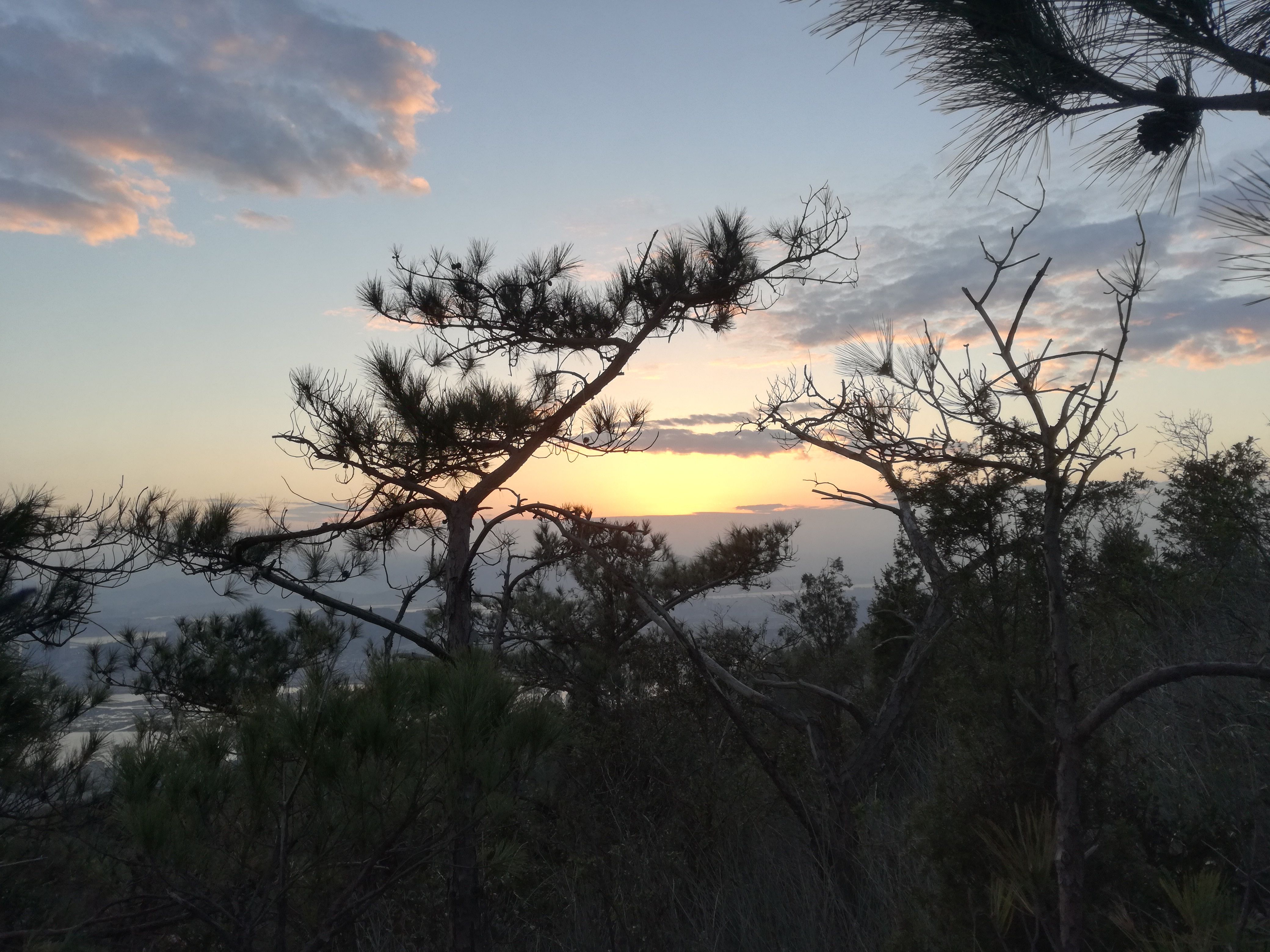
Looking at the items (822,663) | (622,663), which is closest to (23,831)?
(622,663)

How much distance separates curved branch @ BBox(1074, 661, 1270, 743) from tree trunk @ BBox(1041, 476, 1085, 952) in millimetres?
111

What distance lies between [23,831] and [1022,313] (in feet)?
25.7

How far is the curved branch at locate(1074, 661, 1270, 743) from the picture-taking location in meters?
1.80

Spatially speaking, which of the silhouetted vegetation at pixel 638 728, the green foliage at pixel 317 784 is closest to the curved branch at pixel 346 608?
the silhouetted vegetation at pixel 638 728

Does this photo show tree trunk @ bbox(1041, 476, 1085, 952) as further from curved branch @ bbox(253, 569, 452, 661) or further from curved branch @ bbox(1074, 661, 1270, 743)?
curved branch @ bbox(253, 569, 452, 661)

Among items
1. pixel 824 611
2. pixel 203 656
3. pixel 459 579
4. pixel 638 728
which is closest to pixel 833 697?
pixel 638 728

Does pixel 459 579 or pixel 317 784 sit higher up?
pixel 459 579

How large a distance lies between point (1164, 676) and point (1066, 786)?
47 centimetres

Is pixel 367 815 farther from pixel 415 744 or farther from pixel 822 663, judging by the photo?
pixel 822 663

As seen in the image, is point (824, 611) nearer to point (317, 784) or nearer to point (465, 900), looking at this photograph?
point (465, 900)

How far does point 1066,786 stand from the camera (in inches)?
83.4

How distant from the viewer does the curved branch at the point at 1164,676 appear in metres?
1.80

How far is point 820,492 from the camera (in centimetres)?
501

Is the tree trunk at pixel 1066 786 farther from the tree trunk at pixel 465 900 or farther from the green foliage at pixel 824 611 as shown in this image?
the green foliage at pixel 824 611
